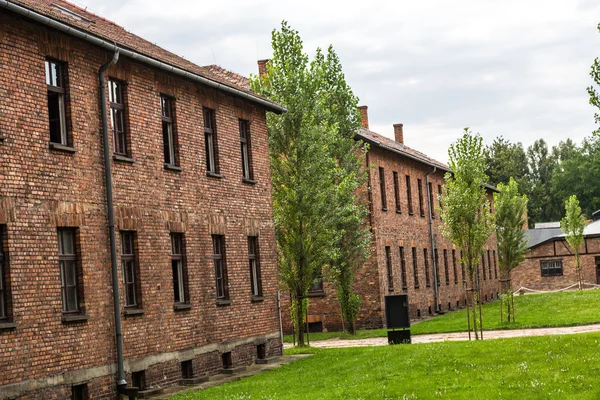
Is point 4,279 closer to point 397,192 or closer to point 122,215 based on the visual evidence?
point 122,215

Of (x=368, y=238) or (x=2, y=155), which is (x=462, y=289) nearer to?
(x=368, y=238)

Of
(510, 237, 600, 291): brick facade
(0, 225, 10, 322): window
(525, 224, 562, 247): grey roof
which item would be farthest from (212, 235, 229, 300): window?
(525, 224, 562, 247): grey roof

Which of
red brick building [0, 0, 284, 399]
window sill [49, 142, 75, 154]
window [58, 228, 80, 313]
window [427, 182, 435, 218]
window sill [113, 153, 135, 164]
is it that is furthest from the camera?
window [427, 182, 435, 218]

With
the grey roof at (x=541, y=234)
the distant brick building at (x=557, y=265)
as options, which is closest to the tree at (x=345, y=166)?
the distant brick building at (x=557, y=265)

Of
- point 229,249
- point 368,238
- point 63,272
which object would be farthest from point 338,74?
point 63,272

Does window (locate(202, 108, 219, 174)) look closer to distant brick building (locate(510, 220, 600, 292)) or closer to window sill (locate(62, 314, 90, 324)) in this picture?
window sill (locate(62, 314, 90, 324))

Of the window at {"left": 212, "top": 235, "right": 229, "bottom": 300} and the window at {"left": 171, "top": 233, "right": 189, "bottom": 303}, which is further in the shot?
the window at {"left": 212, "top": 235, "right": 229, "bottom": 300}

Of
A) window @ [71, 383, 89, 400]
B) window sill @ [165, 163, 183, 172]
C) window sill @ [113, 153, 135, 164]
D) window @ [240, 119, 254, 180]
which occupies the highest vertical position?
window @ [240, 119, 254, 180]

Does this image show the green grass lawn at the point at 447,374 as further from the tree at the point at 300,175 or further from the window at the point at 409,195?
the window at the point at 409,195

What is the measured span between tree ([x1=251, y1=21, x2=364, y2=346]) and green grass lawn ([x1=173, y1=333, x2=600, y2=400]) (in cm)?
478

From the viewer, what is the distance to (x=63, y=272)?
1666 cm

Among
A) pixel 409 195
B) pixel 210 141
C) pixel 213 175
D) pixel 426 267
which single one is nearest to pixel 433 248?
pixel 426 267

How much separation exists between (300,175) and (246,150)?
→ 3.27 metres

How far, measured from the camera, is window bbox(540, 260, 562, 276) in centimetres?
7271
